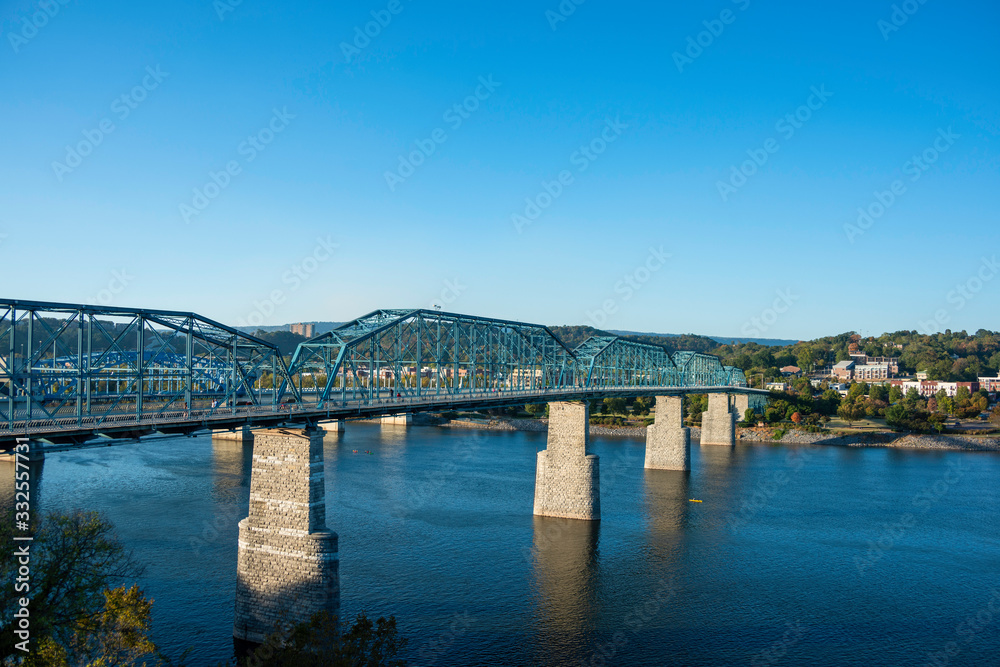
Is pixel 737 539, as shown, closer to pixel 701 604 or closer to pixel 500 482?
pixel 701 604

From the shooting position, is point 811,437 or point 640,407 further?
point 640,407

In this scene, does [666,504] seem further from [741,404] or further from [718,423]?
[741,404]

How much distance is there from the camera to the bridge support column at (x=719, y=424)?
293 feet

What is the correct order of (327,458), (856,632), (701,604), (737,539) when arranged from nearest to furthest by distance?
(856,632) → (701,604) → (737,539) → (327,458)

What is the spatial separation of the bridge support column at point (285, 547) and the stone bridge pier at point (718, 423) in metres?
71.0

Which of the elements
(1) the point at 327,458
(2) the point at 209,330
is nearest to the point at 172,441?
(1) the point at 327,458

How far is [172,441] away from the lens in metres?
76.1

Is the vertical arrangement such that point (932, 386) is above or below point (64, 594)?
above

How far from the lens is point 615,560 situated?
3631 centimetres

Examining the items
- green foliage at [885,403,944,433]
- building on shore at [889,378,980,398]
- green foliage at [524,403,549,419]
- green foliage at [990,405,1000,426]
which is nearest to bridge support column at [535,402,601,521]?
green foliage at [524,403,549,419]

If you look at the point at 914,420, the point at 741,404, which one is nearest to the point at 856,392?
the point at 741,404

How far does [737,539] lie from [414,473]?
26415mm

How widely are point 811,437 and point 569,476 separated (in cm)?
5874

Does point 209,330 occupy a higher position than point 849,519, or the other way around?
point 209,330
